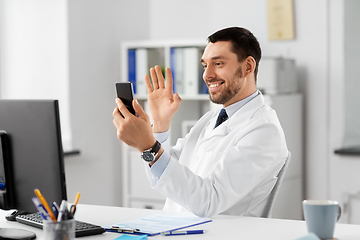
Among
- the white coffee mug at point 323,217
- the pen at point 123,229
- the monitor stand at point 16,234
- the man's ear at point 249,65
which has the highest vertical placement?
the man's ear at point 249,65

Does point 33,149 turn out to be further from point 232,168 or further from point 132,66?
point 132,66

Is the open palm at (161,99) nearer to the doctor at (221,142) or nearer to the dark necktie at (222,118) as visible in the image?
the doctor at (221,142)

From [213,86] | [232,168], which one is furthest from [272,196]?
[213,86]

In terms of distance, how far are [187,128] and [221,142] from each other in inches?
59.1

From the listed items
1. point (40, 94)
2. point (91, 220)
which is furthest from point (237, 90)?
point (40, 94)

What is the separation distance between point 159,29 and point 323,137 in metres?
1.48

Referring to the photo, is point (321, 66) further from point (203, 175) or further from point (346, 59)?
point (203, 175)

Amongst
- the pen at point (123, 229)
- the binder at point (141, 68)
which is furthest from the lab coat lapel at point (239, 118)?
the binder at point (141, 68)

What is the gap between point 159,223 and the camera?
145 cm

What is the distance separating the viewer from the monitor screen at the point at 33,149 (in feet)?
4.20

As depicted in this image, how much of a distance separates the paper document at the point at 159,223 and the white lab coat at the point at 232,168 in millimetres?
41

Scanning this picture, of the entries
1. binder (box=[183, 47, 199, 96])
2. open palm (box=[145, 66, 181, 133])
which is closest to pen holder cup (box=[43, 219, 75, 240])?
open palm (box=[145, 66, 181, 133])

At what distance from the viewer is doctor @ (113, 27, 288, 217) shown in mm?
1488

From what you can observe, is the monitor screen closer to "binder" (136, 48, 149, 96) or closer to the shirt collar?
the shirt collar
